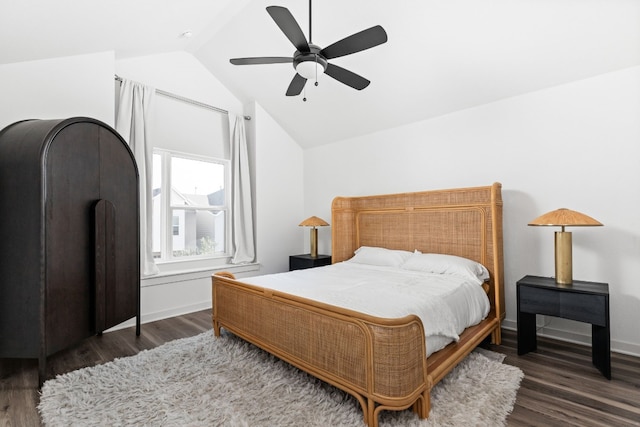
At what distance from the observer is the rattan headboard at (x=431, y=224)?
3029 millimetres

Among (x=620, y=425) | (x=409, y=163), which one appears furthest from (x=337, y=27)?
(x=620, y=425)

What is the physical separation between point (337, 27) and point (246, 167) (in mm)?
2271

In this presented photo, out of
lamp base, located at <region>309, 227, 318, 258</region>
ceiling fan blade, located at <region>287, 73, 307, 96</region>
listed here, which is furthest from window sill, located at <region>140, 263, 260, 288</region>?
ceiling fan blade, located at <region>287, 73, 307, 96</region>

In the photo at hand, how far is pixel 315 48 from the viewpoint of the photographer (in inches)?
85.4

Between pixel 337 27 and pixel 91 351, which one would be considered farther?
pixel 337 27

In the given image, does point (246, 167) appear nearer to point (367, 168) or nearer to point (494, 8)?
point (367, 168)

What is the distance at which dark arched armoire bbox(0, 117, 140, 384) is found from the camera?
2.17m

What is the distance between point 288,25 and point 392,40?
1.56m

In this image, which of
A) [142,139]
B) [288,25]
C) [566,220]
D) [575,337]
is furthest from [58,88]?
[575,337]

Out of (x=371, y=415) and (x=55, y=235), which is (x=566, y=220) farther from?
(x=55, y=235)

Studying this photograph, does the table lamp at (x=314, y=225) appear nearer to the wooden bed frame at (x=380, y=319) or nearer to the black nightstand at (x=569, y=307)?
the wooden bed frame at (x=380, y=319)

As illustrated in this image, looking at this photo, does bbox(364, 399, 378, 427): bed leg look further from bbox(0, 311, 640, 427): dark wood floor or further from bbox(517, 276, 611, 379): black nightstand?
bbox(517, 276, 611, 379): black nightstand

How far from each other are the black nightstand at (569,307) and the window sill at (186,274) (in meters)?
3.39

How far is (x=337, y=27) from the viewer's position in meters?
3.16
